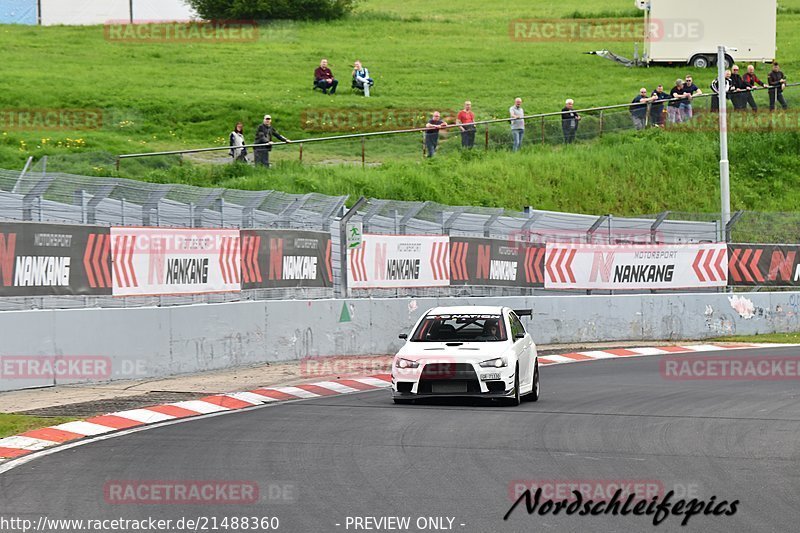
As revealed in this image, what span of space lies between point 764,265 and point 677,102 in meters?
15.0

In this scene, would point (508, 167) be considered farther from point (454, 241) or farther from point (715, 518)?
point (715, 518)

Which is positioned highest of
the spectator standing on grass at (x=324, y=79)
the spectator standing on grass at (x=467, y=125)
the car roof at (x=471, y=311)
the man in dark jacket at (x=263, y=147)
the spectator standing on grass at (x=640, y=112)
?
the spectator standing on grass at (x=324, y=79)

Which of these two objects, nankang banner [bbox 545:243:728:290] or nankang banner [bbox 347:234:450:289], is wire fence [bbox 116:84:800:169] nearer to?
nankang banner [bbox 545:243:728:290]

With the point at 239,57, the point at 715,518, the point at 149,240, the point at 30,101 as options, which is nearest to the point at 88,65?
the point at 239,57

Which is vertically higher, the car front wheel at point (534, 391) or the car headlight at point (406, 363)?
the car headlight at point (406, 363)


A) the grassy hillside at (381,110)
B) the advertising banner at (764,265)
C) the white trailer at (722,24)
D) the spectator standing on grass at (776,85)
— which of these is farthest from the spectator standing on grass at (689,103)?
the advertising banner at (764,265)

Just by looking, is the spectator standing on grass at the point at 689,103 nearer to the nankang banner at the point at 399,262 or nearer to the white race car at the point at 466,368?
the nankang banner at the point at 399,262

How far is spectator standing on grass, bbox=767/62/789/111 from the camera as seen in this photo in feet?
151

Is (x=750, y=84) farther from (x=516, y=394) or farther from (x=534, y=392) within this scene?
(x=516, y=394)

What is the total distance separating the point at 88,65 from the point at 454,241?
38005 millimetres

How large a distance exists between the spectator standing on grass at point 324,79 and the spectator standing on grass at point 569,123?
11.3 metres

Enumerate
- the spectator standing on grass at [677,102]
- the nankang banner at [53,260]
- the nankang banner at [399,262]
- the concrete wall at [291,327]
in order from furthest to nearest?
the spectator standing on grass at [677,102] → the nankang banner at [399,262] → the concrete wall at [291,327] → the nankang banner at [53,260]

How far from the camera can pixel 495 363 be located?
16.1 metres

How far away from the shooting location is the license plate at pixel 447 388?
16.3 meters
